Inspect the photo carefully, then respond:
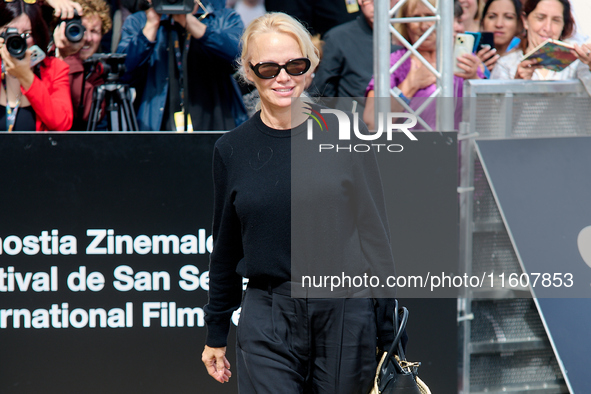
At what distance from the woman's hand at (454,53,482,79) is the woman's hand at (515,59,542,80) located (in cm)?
25

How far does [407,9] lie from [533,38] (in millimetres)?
1060

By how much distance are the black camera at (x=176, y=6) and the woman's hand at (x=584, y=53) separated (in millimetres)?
2185

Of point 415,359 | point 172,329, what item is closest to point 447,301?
point 415,359

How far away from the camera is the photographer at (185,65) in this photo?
4078mm

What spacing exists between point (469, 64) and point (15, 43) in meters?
2.69

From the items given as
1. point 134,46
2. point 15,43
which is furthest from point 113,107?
point 15,43

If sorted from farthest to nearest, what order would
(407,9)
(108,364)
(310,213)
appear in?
(407,9) < (108,364) < (310,213)

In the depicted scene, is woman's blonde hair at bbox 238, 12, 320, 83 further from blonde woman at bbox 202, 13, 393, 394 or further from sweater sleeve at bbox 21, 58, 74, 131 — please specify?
sweater sleeve at bbox 21, 58, 74, 131

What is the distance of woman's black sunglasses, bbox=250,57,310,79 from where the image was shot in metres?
2.21

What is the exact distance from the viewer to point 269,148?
2.27m

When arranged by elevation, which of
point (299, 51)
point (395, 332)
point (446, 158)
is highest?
point (299, 51)

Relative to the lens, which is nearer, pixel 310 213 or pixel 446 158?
pixel 310 213

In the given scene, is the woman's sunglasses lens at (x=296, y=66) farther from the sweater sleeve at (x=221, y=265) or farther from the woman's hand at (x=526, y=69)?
the woman's hand at (x=526, y=69)

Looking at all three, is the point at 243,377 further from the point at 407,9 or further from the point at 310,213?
the point at 407,9
